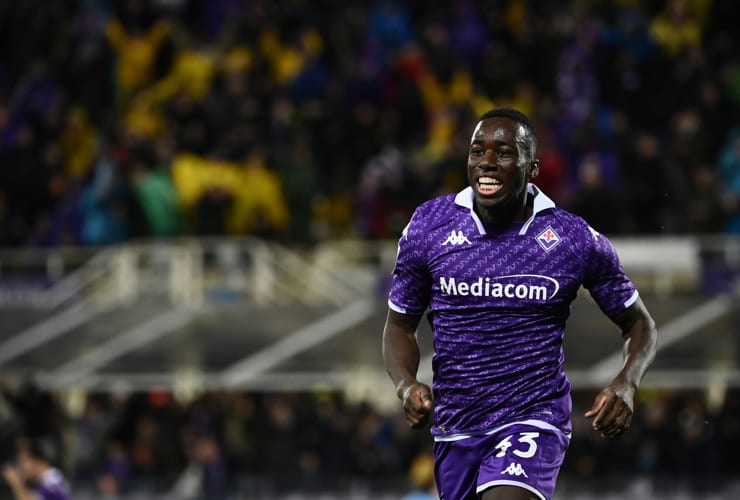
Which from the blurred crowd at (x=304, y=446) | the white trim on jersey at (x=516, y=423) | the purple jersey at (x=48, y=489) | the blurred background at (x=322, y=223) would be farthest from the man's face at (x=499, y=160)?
the blurred background at (x=322, y=223)

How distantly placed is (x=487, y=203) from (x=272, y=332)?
418 inches

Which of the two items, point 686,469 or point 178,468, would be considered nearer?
point 686,469

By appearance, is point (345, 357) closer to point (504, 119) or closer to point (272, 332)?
point (272, 332)

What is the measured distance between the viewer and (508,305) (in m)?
6.11

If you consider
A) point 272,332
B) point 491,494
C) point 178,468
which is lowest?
point 178,468

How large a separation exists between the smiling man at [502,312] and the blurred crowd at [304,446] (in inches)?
313

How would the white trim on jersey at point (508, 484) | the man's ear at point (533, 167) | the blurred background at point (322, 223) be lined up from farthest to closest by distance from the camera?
the blurred background at point (322, 223) < the man's ear at point (533, 167) < the white trim on jersey at point (508, 484)

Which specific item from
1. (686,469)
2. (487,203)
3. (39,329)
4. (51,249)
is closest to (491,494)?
(487,203)

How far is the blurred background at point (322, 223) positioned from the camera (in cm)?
1526

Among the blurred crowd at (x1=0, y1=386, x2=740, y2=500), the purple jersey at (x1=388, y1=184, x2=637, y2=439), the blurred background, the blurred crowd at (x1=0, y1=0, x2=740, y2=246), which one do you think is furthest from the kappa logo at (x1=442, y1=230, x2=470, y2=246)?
Answer: the blurred crowd at (x1=0, y1=0, x2=740, y2=246)

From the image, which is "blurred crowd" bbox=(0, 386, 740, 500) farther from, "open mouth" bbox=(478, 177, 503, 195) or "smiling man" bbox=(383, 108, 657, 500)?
"open mouth" bbox=(478, 177, 503, 195)

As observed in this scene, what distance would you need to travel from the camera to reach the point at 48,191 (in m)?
18.8

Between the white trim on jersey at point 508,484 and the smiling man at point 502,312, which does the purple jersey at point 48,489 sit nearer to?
the smiling man at point 502,312

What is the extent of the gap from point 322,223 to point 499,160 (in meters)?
11.7
